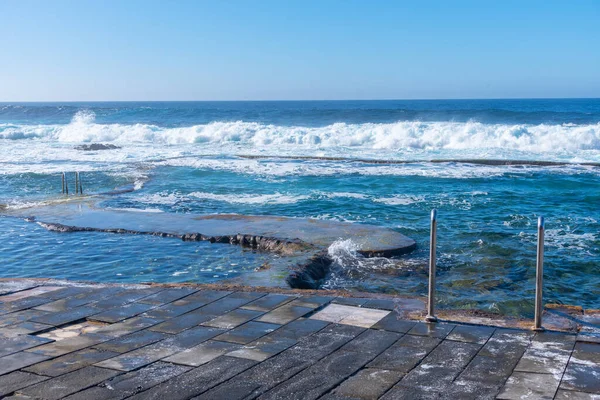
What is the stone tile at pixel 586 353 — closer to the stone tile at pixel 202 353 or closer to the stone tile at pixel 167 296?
the stone tile at pixel 202 353

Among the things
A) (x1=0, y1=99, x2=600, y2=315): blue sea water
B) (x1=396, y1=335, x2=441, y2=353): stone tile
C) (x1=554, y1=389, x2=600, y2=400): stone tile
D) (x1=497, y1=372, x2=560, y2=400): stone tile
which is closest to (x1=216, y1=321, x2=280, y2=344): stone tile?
(x1=396, y1=335, x2=441, y2=353): stone tile

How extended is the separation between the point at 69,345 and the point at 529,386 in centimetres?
382

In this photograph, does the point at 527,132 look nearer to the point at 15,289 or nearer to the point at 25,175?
the point at 25,175

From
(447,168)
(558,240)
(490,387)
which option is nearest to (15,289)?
(490,387)

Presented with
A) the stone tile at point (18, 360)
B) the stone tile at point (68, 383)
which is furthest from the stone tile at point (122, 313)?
the stone tile at point (68, 383)

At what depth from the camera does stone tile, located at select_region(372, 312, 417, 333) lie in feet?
19.3

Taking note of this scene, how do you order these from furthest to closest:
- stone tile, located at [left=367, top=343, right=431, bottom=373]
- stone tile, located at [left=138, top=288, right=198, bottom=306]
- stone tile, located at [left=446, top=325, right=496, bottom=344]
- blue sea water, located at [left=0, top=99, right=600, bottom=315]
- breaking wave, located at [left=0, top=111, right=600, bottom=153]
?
1. breaking wave, located at [left=0, top=111, right=600, bottom=153]
2. blue sea water, located at [left=0, top=99, right=600, bottom=315]
3. stone tile, located at [left=138, top=288, right=198, bottom=306]
4. stone tile, located at [left=446, top=325, right=496, bottom=344]
5. stone tile, located at [left=367, top=343, right=431, bottom=373]

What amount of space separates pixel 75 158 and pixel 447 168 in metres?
17.9

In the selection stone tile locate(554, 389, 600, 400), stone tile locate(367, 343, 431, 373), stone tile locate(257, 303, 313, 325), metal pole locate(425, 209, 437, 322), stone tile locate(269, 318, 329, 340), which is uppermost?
metal pole locate(425, 209, 437, 322)

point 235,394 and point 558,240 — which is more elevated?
point 235,394

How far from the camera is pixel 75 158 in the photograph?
31.1 meters

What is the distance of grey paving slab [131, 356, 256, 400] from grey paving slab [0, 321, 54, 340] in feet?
6.42

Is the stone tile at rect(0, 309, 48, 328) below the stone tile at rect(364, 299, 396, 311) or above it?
above

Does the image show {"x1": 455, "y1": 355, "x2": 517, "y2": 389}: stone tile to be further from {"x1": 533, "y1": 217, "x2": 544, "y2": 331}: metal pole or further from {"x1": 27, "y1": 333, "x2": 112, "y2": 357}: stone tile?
{"x1": 27, "y1": 333, "x2": 112, "y2": 357}: stone tile
